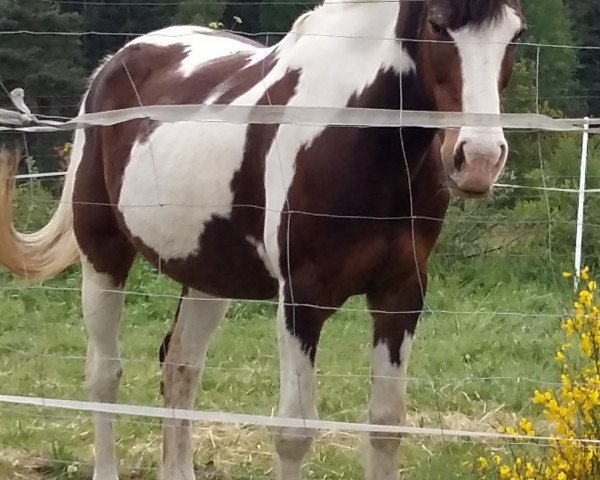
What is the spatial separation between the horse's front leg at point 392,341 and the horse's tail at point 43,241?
1.48 meters

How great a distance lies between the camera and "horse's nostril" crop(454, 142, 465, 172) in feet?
7.39

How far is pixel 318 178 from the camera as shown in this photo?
9.01 ft

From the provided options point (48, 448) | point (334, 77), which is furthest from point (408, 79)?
point (48, 448)

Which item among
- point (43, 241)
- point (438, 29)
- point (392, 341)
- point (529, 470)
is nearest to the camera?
point (438, 29)

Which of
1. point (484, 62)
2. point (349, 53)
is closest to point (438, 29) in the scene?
point (484, 62)

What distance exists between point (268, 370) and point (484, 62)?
2870mm

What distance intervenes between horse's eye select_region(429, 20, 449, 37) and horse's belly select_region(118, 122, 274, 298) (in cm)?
82

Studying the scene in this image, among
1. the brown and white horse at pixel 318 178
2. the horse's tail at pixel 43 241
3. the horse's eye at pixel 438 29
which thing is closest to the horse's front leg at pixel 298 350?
the brown and white horse at pixel 318 178

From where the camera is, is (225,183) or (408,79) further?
(225,183)

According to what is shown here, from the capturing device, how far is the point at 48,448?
3887 mm

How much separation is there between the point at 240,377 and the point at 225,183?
6.17ft

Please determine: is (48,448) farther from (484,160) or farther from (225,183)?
(484,160)

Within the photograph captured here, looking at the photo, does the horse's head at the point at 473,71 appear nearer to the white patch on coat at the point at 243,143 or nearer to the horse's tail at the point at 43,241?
the white patch on coat at the point at 243,143

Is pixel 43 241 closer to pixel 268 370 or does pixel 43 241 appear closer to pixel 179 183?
pixel 179 183
